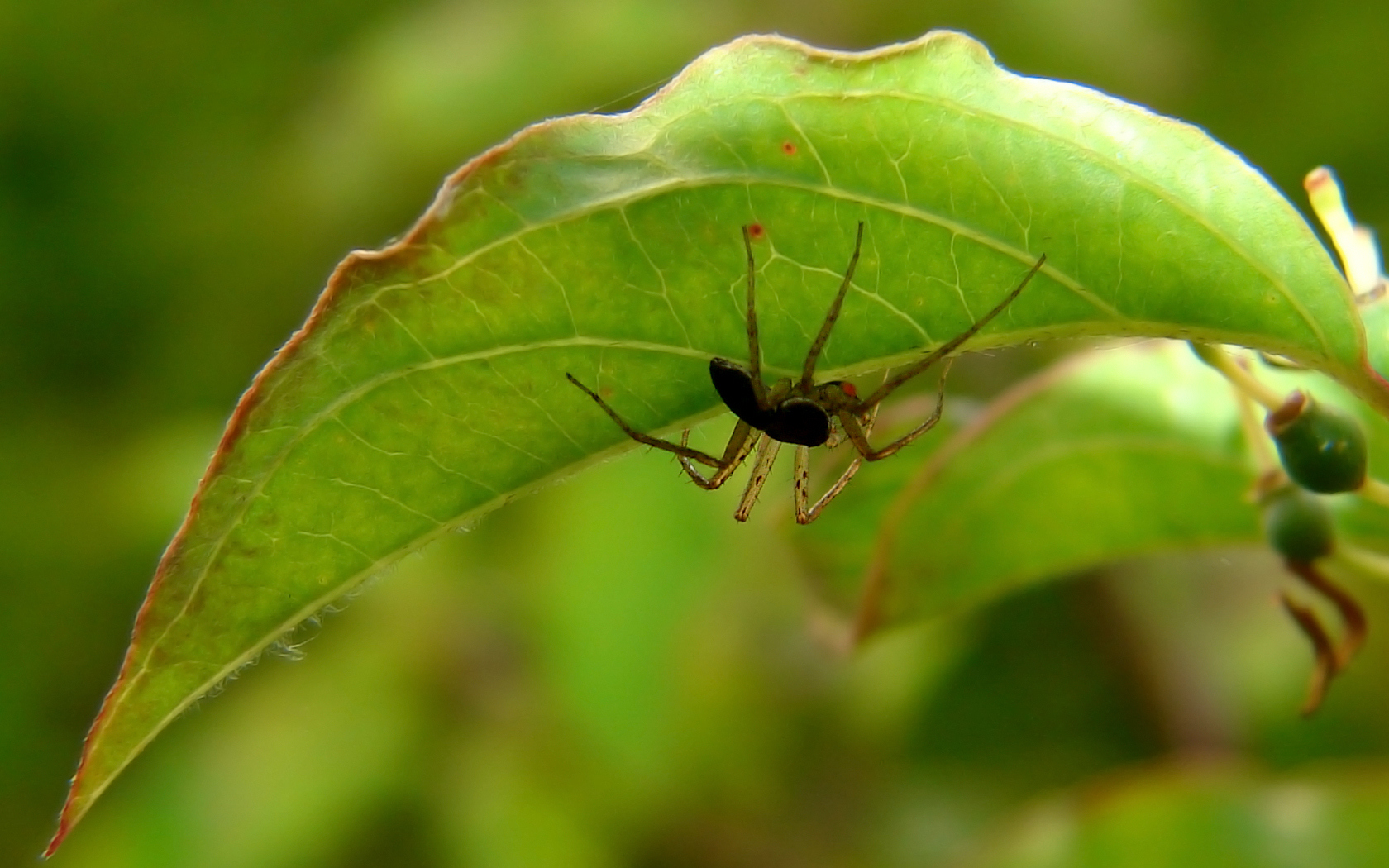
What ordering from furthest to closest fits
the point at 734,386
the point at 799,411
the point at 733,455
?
the point at 733,455
the point at 799,411
the point at 734,386

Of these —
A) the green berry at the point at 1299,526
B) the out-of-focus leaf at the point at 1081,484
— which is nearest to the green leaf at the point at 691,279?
the green berry at the point at 1299,526

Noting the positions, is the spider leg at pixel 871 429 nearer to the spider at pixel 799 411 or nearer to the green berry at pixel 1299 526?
the spider at pixel 799 411

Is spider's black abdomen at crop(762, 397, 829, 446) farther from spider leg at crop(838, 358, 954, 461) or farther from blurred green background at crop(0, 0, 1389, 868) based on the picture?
blurred green background at crop(0, 0, 1389, 868)

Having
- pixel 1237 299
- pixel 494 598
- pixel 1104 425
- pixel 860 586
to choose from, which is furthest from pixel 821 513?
pixel 494 598

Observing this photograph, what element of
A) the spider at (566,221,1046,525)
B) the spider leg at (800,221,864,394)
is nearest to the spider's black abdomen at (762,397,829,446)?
the spider at (566,221,1046,525)

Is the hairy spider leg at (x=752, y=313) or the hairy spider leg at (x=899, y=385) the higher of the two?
the hairy spider leg at (x=752, y=313)

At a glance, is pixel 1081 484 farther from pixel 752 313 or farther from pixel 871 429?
pixel 752 313

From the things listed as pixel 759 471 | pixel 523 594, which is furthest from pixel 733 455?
pixel 523 594
